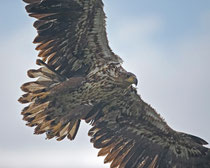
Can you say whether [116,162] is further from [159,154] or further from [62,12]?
[62,12]

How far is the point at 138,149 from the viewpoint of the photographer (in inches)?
478

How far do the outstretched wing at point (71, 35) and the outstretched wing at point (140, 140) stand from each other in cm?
115

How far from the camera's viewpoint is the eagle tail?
1083 cm

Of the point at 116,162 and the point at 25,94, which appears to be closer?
the point at 25,94

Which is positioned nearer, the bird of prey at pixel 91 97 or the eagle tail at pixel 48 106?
the bird of prey at pixel 91 97

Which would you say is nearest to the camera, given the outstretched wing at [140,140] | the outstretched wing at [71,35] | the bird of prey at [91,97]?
the outstretched wing at [71,35]

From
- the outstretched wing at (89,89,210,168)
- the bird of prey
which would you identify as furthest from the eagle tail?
the outstretched wing at (89,89,210,168)

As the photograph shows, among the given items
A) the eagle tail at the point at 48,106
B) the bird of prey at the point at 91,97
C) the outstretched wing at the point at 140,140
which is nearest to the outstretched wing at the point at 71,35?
the bird of prey at the point at 91,97

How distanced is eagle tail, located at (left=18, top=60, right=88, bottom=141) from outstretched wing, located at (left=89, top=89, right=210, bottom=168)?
0.70 metres

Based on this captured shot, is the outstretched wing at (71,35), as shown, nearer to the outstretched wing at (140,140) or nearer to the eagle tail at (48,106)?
the eagle tail at (48,106)

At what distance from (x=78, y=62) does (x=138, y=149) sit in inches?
110

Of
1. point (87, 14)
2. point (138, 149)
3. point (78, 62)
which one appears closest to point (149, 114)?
point (138, 149)

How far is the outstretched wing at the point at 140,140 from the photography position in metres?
11.6

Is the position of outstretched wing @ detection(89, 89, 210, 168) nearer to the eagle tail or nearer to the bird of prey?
the bird of prey
